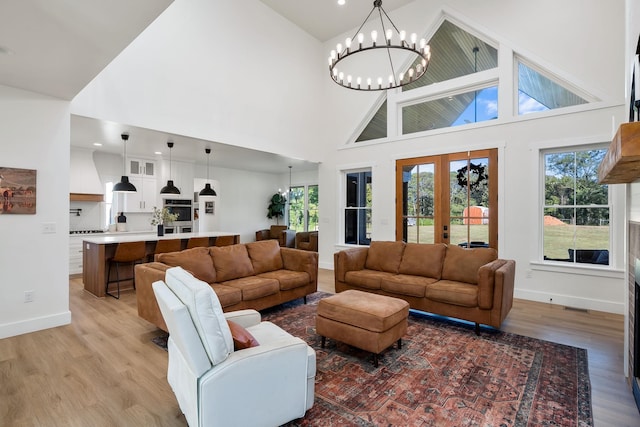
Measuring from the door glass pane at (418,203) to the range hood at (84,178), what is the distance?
6.50 m

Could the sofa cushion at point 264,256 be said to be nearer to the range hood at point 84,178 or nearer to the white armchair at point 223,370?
the white armchair at point 223,370

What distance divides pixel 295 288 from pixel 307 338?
43.1 inches

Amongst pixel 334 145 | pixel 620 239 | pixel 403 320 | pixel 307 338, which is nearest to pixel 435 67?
pixel 334 145

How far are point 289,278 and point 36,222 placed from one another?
118 inches

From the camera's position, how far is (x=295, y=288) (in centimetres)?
424

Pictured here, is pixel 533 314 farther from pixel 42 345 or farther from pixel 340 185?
pixel 42 345

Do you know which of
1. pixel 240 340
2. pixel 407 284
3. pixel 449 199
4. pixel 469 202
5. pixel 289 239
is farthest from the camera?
pixel 289 239

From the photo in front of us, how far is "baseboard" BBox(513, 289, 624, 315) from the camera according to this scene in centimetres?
404

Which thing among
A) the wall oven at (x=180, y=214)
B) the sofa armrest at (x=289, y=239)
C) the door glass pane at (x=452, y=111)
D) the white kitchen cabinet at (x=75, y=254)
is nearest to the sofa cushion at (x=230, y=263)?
the door glass pane at (x=452, y=111)

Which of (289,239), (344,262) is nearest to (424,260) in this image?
(344,262)

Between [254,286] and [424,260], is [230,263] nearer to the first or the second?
[254,286]

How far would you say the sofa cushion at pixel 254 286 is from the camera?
359 cm

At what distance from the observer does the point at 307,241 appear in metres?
8.72

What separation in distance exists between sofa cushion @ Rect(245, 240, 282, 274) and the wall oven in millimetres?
4149
